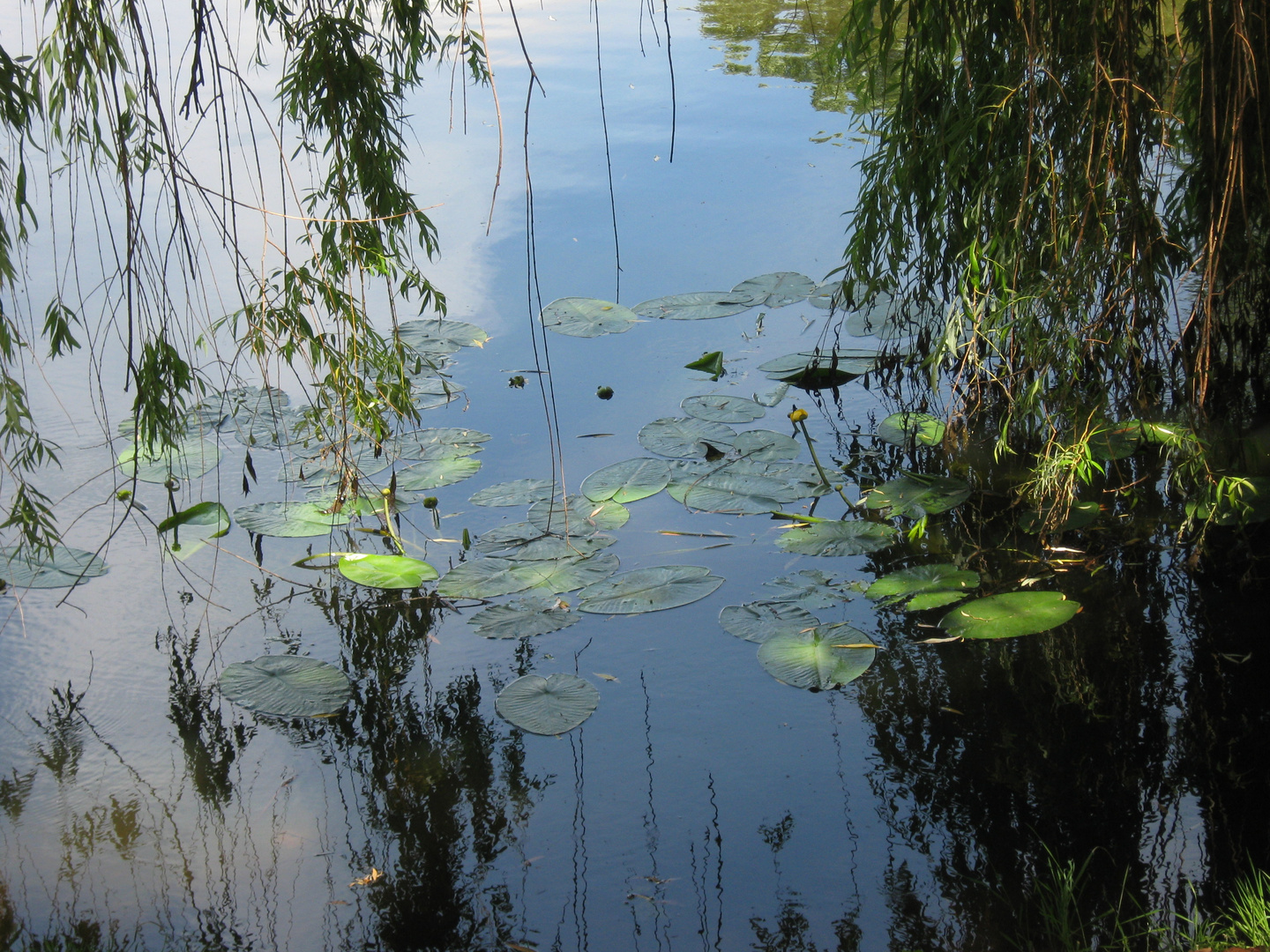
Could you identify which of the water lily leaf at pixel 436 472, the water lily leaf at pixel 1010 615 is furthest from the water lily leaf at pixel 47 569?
the water lily leaf at pixel 1010 615

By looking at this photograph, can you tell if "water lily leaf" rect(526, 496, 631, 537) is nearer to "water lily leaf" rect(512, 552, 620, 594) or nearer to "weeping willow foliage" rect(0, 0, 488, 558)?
"water lily leaf" rect(512, 552, 620, 594)

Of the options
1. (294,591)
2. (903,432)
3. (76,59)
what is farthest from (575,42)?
(76,59)

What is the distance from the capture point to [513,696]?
1.93 meters

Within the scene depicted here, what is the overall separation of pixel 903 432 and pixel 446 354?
54.6 inches

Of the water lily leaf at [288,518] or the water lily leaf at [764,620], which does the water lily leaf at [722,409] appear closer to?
the water lily leaf at [764,620]

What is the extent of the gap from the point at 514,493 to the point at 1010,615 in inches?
45.2

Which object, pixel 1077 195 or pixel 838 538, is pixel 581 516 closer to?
pixel 838 538

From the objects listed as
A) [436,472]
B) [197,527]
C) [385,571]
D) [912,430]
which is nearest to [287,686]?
[385,571]

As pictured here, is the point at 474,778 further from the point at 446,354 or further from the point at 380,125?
the point at 446,354

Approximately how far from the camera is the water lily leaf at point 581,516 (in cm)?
237

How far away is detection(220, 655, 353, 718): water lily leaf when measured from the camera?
6.33 ft

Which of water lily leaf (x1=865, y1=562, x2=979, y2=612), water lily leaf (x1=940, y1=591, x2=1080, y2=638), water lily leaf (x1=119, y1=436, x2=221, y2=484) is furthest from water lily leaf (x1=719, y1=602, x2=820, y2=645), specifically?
water lily leaf (x1=119, y1=436, x2=221, y2=484)

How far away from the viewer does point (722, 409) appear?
279 centimetres

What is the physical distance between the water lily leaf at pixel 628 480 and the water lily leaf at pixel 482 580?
32 cm
